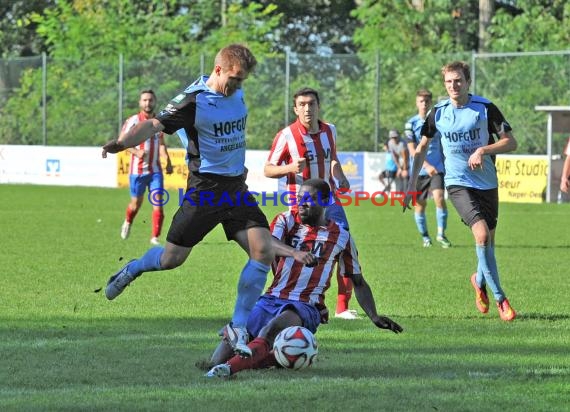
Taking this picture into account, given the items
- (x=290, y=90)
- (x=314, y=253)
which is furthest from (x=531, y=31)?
(x=314, y=253)

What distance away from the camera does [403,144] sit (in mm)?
30812

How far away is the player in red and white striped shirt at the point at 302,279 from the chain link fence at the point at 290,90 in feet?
72.7

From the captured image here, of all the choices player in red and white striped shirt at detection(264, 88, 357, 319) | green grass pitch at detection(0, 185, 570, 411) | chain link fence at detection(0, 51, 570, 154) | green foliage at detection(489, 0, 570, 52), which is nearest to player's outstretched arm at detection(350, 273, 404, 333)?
green grass pitch at detection(0, 185, 570, 411)

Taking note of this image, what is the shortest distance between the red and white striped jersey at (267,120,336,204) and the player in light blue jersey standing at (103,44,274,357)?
1504 millimetres

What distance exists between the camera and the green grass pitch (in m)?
7.01

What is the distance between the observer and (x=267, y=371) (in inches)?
313

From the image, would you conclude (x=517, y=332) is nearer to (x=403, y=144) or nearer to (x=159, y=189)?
(x=159, y=189)

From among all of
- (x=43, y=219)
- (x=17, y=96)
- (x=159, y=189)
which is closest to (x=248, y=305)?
(x=159, y=189)

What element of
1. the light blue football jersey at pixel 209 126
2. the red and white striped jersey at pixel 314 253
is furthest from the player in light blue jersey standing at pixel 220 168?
the red and white striped jersey at pixel 314 253

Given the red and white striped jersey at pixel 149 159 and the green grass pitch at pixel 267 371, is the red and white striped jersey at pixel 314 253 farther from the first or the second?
the red and white striped jersey at pixel 149 159

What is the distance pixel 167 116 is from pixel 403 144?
22.8m

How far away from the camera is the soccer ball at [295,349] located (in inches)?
307

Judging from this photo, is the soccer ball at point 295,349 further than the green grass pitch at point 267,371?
Yes

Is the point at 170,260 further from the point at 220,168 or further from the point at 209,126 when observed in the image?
the point at 209,126
